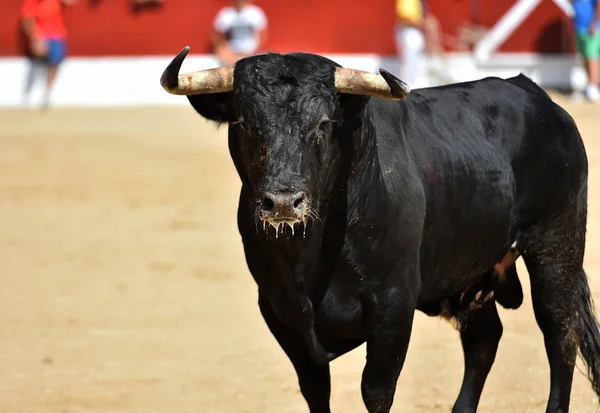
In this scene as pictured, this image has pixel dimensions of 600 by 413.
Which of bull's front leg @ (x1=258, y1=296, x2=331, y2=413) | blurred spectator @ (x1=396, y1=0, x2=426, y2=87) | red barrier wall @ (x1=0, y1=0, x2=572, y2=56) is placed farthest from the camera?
red barrier wall @ (x1=0, y1=0, x2=572, y2=56)

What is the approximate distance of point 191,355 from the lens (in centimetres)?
552

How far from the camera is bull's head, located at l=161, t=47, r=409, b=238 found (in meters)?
3.11

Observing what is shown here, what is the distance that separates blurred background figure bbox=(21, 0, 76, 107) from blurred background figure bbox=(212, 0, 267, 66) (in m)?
1.69

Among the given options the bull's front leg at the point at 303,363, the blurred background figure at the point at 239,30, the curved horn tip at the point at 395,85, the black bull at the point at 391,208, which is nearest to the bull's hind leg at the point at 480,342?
the black bull at the point at 391,208

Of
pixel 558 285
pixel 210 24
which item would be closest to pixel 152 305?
pixel 558 285

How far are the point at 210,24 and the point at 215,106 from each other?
10.4 m

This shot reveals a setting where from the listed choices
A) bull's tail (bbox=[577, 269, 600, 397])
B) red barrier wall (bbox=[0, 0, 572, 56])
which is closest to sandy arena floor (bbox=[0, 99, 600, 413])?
bull's tail (bbox=[577, 269, 600, 397])

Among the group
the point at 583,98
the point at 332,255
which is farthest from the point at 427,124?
the point at 583,98

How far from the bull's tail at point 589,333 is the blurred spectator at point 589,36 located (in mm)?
8248

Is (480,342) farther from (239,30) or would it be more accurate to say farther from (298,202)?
(239,30)

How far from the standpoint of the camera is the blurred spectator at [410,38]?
41.9ft

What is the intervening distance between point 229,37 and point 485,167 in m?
9.60

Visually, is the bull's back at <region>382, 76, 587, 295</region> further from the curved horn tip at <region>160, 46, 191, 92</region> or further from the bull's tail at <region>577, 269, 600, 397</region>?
the curved horn tip at <region>160, 46, 191, 92</region>

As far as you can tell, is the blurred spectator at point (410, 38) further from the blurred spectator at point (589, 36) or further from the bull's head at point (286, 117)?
the bull's head at point (286, 117)
